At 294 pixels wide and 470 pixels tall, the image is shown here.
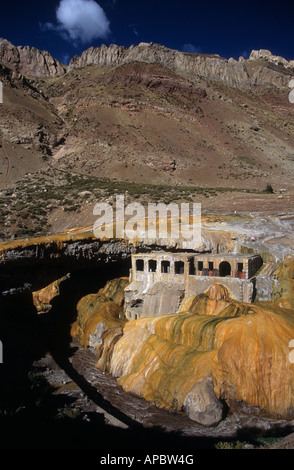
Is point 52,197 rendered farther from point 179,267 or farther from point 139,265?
point 179,267

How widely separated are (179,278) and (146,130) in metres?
44.5

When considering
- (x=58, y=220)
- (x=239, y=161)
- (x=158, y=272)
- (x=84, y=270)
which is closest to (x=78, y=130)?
(x=239, y=161)

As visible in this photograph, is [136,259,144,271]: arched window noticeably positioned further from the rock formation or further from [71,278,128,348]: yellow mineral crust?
the rock formation

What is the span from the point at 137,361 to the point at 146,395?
4.82 feet

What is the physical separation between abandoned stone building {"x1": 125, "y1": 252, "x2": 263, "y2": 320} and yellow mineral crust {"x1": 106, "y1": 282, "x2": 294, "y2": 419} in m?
1.01

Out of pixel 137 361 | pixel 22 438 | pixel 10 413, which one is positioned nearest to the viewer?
pixel 22 438

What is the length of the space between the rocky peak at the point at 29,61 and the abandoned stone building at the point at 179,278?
275ft

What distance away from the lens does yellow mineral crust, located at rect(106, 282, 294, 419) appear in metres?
11.1

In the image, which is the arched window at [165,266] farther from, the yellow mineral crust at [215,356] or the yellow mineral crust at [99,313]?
the yellow mineral crust at [215,356]

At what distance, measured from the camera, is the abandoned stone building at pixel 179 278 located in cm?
1462

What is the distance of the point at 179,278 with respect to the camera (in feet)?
53.4

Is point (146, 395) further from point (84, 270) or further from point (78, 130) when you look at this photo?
point (78, 130)

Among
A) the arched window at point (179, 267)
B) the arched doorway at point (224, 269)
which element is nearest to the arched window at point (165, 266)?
the arched window at point (179, 267)

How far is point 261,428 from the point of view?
1056 cm
